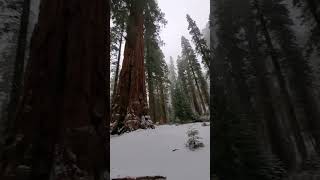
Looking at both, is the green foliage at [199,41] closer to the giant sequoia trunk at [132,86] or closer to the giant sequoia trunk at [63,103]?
the giant sequoia trunk at [132,86]

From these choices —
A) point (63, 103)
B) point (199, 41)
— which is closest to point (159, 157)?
point (63, 103)

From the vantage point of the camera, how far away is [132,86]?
10859 millimetres

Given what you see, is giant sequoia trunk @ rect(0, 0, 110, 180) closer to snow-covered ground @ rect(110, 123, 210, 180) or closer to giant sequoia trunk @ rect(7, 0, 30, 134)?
giant sequoia trunk @ rect(7, 0, 30, 134)

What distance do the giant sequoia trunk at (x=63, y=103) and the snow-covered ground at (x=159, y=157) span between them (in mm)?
3570

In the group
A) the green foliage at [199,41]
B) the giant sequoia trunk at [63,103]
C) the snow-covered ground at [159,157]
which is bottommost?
the snow-covered ground at [159,157]

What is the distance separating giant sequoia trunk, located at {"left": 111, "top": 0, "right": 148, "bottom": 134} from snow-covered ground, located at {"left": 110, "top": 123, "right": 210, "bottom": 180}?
117cm

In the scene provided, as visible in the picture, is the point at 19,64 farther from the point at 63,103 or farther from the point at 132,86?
the point at 132,86

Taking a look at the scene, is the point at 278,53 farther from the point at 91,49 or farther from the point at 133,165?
the point at 133,165

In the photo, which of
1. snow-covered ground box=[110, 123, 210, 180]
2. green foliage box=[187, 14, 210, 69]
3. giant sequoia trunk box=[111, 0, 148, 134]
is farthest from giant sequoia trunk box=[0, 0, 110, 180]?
green foliage box=[187, 14, 210, 69]

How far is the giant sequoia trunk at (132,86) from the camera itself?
10383 millimetres

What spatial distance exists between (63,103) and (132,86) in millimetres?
9384

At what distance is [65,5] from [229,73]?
91 centimetres

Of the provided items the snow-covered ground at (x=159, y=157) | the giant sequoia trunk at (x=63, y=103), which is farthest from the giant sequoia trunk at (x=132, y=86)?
the giant sequoia trunk at (x=63, y=103)

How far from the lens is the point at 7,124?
4.85 feet
